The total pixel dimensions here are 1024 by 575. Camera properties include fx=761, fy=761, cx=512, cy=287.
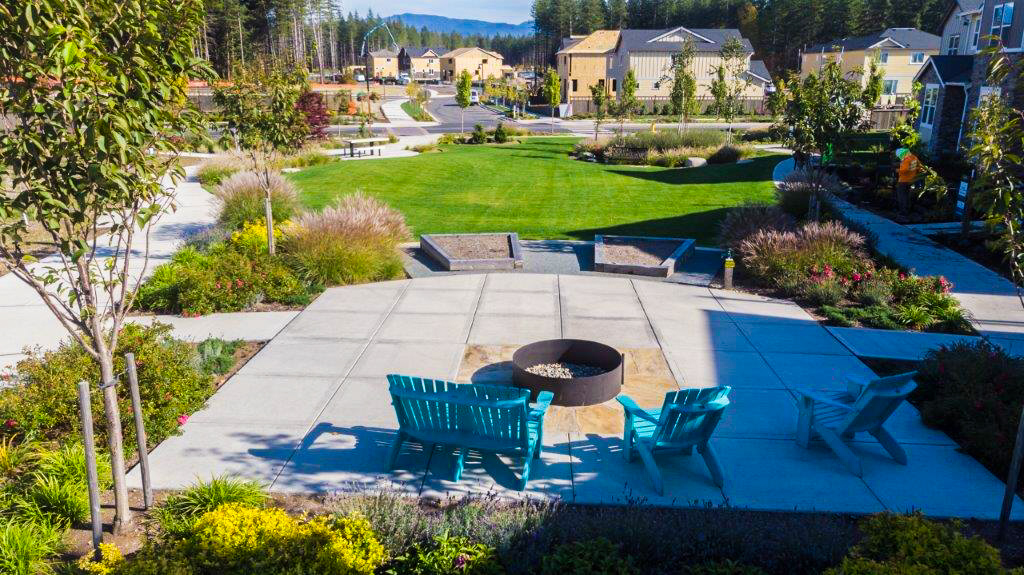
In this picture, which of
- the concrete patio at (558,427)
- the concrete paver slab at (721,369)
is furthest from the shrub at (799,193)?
the concrete paver slab at (721,369)

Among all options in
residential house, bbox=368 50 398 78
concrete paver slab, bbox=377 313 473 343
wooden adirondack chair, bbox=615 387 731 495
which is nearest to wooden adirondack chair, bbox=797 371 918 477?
wooden adirondack chair, bbox=615 387 731 495

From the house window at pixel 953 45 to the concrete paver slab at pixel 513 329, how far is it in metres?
36.7

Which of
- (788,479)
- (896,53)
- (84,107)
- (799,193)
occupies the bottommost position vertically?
(788,479)

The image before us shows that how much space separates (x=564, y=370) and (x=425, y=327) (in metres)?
2.41

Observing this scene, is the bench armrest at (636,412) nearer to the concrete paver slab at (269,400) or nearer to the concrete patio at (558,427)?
the concrete patio at (558,427)

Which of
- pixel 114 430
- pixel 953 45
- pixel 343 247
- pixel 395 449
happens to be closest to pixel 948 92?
pixel 953 45

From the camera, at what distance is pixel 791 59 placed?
86562mm

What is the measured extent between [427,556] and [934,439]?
4904 mm

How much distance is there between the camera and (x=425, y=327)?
9812 millimetres

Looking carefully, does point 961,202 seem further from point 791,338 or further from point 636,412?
point 636,412

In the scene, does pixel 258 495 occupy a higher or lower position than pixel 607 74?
lower

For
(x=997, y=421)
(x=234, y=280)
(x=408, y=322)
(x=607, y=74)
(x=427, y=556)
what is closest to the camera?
(x=427, y=556)

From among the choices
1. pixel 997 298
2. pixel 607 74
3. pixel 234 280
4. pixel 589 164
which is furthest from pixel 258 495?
pixel 607 74

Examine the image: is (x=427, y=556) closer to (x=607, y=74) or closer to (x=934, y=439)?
(x=934, y=439)
